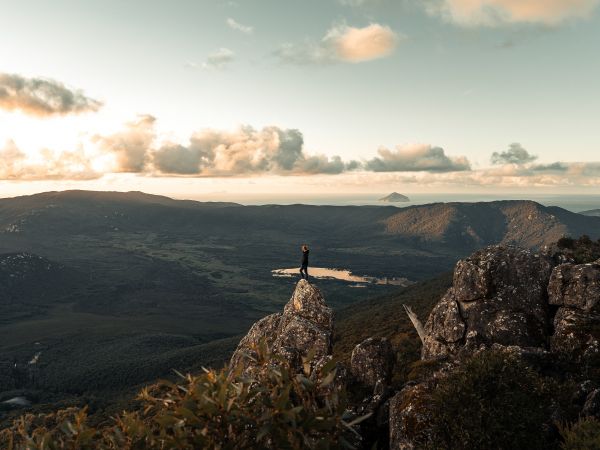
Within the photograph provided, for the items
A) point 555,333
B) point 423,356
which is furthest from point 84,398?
point 555,333

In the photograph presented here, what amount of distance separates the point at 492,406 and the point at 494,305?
14440mm

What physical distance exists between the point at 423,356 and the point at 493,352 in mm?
13866

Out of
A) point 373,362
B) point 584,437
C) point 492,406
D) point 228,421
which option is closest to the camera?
point 228,421

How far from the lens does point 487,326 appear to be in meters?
27.1

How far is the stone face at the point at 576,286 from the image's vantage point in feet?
82.2

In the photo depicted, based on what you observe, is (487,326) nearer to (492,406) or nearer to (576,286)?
(576,286)

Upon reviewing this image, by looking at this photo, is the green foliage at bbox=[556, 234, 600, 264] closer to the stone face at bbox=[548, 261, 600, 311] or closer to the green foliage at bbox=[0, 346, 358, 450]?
the stone face at bbox=[548, 261, 600, 311]

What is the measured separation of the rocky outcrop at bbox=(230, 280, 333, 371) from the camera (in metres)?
26.6

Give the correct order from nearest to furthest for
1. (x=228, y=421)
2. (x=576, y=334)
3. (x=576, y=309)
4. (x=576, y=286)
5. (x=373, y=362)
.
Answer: (x=228, y=421) → (x=576, y=334) → (x=373, y=362) → (x=576, y=309) → (x=576, y=286)

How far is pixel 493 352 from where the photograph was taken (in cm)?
1744

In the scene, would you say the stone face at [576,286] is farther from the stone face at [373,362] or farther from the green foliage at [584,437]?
the green foliage at [584,437]

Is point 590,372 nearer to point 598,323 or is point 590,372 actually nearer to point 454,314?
point 598,323

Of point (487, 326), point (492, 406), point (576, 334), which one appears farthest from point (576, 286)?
point (492, 406)

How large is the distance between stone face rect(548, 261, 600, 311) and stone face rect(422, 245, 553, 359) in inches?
42.1
